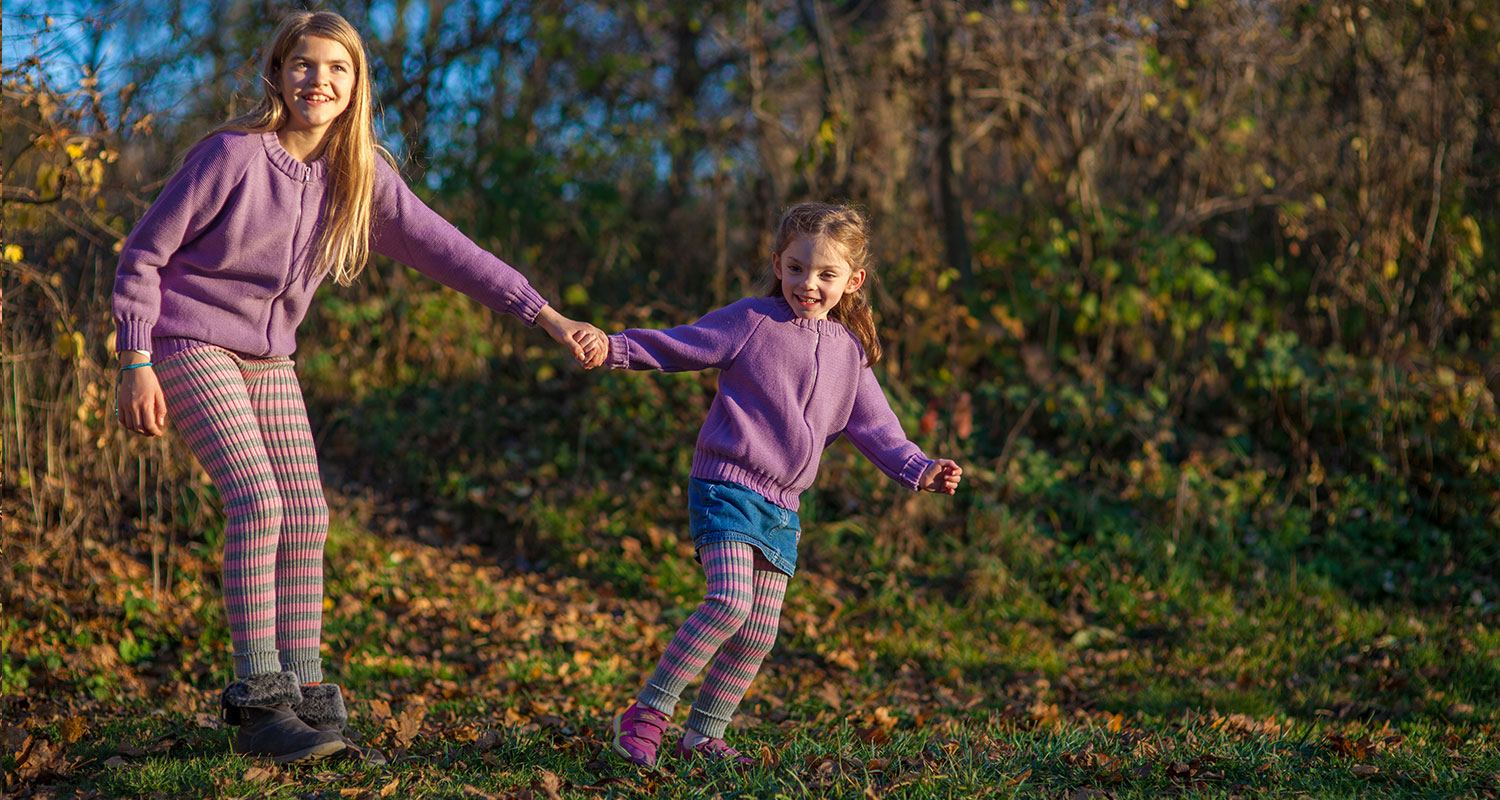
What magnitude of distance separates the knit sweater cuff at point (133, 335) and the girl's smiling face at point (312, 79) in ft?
2.24

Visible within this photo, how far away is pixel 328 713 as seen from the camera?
325 centimetres

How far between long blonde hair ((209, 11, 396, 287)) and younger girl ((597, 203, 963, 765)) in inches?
27.9

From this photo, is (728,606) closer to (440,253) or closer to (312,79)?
(440,253)

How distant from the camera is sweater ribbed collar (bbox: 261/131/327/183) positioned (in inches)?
123

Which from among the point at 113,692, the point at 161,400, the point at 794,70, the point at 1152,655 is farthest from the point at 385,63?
the point at 1152,655

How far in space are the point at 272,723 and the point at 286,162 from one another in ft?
4.87

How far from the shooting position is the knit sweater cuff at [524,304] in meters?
3.36

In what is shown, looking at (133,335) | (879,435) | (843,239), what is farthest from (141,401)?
(879,435)

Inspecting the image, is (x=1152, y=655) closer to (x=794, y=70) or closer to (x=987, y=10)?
(x=987, y=10)

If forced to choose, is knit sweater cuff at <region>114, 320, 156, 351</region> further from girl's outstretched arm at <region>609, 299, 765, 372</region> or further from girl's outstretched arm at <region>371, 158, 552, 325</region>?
girl's outstretched arm at <region>609, 299, 765, 372</region>

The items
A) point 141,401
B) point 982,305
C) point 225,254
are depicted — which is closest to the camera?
→ point 141,401

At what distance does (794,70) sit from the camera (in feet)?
32.4

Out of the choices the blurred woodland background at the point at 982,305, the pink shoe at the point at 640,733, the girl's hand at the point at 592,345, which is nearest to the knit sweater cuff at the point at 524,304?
the girl's hand at the point at 592,345

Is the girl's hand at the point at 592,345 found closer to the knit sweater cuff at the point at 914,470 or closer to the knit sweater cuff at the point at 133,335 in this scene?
the knit sweater cuff at the point at 914,470
